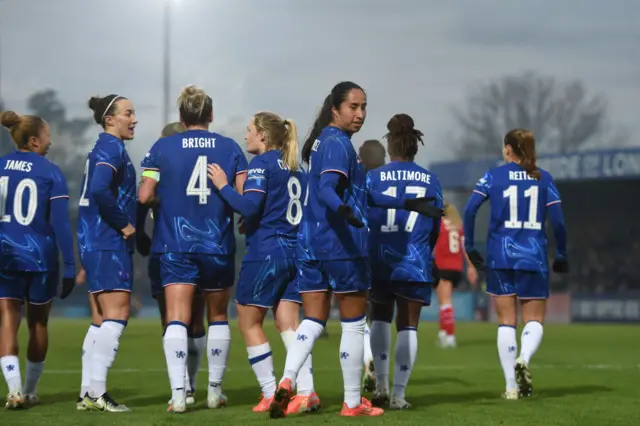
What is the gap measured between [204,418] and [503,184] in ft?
11.8

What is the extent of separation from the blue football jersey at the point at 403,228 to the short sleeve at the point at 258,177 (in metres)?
0.90

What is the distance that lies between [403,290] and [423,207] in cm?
126

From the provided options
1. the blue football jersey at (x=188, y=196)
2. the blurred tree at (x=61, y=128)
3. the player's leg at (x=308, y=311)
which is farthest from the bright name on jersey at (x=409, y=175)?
the blurred tree at (x=61, y=128)

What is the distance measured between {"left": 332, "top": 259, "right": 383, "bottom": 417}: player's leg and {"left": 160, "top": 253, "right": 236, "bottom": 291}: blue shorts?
0.91 meters

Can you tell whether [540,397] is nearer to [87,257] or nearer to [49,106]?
[87,257]

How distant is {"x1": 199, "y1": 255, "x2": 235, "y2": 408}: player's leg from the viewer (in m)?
8.52

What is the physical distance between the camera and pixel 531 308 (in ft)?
33.2

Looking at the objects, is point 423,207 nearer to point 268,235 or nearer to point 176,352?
point 268,235

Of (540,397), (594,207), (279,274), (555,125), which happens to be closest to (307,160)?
(279,274)

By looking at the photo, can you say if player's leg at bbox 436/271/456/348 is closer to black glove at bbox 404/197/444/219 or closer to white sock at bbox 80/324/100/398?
white sock at bbox 80/324/100/398

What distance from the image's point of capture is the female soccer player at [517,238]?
1003cm

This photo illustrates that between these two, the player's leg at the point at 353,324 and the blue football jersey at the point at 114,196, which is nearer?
the player's leg at the point at 353,324

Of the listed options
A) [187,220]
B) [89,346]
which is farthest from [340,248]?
[89,346]

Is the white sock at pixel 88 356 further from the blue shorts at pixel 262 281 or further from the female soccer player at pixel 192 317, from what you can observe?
the blue shorts at pixel 262 281
